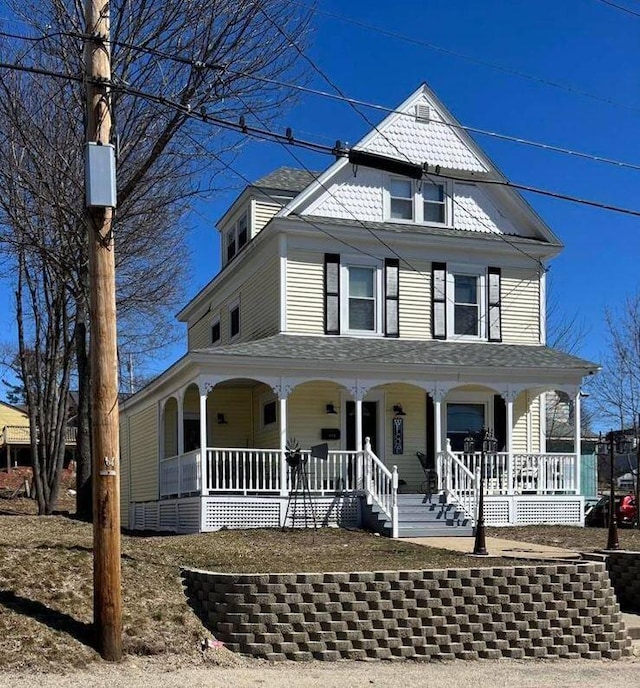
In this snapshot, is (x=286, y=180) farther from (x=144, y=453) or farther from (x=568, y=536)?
(x=568, y=536)

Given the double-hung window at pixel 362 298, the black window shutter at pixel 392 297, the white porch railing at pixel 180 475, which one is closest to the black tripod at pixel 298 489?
the white porch railing at pixel 180 475

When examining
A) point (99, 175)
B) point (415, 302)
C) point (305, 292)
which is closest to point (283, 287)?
point (305, 292)

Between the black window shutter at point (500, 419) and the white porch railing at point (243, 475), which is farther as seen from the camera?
the black window shutter at point (500, 419)

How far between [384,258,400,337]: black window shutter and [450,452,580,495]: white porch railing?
10.7 ft

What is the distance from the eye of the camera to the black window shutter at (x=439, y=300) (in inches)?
836

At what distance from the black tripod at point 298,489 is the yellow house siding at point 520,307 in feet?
22.4

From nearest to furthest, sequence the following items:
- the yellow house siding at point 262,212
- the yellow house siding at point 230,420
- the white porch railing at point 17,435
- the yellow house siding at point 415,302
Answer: the yellow house siding at point 415,302
the yellow house siding at point 230,420
the yellow house siding at point 262,212
the white porch railing at point 17,435

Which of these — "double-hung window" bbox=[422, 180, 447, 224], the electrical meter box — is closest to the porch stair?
"double-hung window" bbox=[422, 180, 447, 224]

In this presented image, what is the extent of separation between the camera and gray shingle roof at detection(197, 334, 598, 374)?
18.4 meters

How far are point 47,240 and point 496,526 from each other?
11.1 m

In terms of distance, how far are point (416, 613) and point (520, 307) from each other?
1359 centimetres

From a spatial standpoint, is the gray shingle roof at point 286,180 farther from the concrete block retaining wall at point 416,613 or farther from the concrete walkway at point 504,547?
the concrete block retaining wall at point 416,613

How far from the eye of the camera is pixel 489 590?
990cm

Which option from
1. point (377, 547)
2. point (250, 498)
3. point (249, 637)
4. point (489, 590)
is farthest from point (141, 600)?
point (250, 498)
